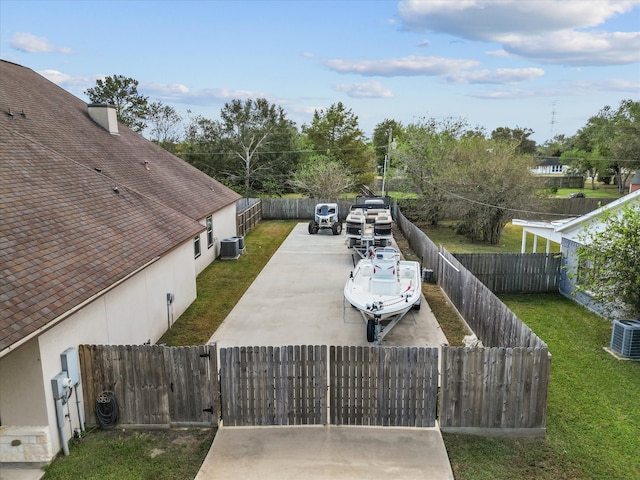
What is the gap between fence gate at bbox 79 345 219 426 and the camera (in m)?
7.50

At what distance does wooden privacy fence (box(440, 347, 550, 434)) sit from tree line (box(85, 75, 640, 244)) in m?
19.0

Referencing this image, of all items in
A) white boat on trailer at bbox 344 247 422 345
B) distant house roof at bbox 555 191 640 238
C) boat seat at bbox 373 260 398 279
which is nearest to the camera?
white boat on trailer at bbox 344 247 422 345

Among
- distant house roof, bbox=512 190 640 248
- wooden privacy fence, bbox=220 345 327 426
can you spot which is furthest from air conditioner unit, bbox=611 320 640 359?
wooden privacy fence, bbox=220 345 327 426

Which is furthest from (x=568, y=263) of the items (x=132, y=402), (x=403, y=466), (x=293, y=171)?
(x=293, y=171)

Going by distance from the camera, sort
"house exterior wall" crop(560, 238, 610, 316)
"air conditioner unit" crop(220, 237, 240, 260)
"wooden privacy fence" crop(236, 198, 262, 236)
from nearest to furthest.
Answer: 1. "house exterior wall" crop(560, 238, 610, 316)
2. "air conditioner unit" crop(220, 237, 240, 260)
3. "wooden privacy fence" crop(236, 198, 262, 236)

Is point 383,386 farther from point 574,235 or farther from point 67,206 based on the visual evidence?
point 574,235

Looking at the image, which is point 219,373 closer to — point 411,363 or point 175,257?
point 411,363

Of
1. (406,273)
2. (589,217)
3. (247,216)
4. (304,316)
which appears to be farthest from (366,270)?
(247,216)

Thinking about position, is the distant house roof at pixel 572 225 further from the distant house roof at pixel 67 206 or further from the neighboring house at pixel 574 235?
the distant house roof at pixel 67 206

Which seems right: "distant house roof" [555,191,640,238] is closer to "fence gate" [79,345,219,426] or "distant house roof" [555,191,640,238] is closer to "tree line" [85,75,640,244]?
"tree line" [85,75,640,244]

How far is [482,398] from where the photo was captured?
7426 millimetres

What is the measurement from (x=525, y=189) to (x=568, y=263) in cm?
1075

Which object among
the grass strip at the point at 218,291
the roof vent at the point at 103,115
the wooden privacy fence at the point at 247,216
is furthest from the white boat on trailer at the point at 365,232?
the roof vent at the point at 103,115

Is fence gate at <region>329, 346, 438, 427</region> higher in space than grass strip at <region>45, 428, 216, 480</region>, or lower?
higher
